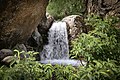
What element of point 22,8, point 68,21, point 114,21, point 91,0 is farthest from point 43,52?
point 114,21

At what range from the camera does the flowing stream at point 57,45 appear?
11.1 meters

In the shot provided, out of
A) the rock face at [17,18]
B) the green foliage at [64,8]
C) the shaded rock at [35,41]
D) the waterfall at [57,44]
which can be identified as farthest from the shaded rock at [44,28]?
the rock face at [17,18]

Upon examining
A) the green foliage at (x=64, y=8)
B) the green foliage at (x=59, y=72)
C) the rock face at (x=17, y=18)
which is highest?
the green foliage at (x=64, y=8)

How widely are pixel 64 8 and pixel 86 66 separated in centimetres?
1257

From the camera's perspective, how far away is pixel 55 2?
50.9 feet

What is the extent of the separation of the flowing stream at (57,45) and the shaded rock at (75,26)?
288 millimetres

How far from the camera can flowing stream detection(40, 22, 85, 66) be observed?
36.4 ft

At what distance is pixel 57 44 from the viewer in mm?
11523

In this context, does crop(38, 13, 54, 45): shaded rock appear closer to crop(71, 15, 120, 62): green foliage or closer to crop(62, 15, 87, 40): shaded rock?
crop(62, 15, 87, 40): shaded rock

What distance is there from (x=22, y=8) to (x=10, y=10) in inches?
13.8

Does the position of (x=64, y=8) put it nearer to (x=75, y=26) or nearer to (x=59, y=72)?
(x=75, y=26)

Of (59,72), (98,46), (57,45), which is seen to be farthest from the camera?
(57,45)

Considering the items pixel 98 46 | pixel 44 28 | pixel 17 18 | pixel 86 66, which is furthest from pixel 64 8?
pixel 86 66

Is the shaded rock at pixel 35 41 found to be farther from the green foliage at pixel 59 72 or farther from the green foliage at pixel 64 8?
the green foliage at pixel 59 72
